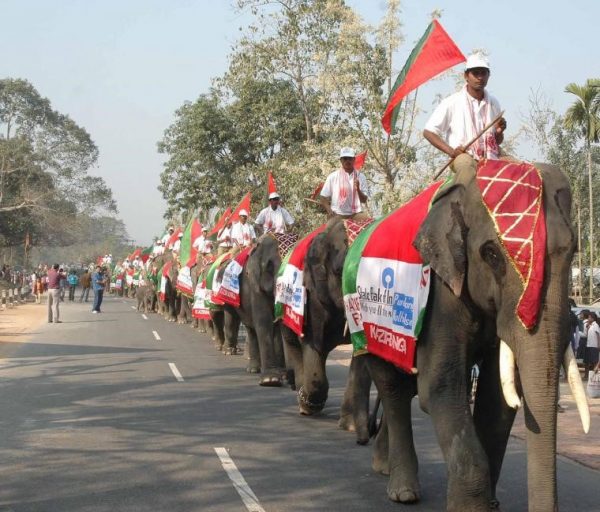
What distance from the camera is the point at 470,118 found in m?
6.80

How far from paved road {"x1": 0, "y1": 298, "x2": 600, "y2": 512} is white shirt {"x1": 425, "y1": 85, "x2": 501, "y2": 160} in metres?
2.56

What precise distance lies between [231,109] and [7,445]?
1142 inches

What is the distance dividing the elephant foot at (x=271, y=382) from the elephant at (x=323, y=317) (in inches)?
98.3

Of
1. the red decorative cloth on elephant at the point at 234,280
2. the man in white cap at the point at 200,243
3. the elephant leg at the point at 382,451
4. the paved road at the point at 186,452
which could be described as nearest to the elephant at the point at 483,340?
the paved road at the point at 186,452

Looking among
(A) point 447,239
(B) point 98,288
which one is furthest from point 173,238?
(A) point 447,239

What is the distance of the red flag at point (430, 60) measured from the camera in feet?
26.4

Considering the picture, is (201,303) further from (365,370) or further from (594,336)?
(365,370)

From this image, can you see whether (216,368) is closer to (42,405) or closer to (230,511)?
(42,405)

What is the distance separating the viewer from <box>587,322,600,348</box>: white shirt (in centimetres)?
1614

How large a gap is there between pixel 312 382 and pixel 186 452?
2098 mm

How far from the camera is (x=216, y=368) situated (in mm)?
15852

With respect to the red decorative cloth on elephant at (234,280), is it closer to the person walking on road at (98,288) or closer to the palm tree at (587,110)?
the palm tree at (587,110)

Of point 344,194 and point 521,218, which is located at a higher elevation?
point 344,194

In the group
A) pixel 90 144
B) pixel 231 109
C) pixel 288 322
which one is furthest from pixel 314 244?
pixel 90 144
